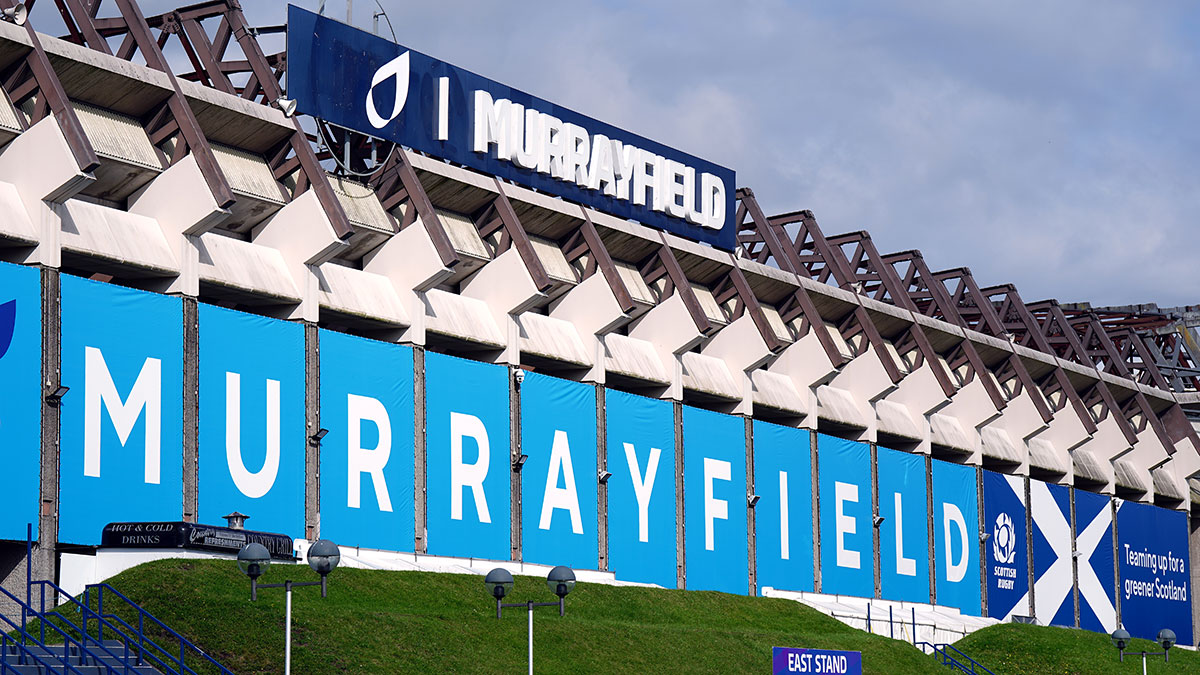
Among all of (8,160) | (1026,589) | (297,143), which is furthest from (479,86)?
(1026,589)

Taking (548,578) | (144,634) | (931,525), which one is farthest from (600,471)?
(144,634)

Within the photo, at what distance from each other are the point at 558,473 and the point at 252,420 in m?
13.9

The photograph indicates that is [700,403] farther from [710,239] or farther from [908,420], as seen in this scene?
[908,420]

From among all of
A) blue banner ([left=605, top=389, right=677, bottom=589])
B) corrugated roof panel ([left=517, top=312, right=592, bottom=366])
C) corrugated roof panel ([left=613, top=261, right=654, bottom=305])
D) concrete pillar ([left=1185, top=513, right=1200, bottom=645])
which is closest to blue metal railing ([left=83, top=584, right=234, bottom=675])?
corrugated roof panel ([left=517, top=312, right=592, bottom=366])

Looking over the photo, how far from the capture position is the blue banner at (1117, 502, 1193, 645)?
91062 millimetres

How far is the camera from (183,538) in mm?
39625

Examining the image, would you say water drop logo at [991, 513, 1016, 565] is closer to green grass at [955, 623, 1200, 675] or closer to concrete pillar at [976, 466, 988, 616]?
concrete pillar at [976, 466, 988, 616]

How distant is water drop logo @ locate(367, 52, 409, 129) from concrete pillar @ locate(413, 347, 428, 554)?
7.58 m

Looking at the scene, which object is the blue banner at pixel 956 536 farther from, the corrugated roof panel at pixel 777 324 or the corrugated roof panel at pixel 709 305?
the corrugated roof panel at pixel 709 305

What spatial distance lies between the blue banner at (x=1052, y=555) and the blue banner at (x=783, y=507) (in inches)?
758

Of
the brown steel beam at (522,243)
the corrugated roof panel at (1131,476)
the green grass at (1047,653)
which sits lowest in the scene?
the green grass at (1047,653)

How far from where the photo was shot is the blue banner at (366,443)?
171 feet

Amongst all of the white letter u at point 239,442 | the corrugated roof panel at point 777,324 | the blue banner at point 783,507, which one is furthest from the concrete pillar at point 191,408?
the corrugated roof panel at point 777,324

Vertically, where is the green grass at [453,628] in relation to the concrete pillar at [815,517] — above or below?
below
